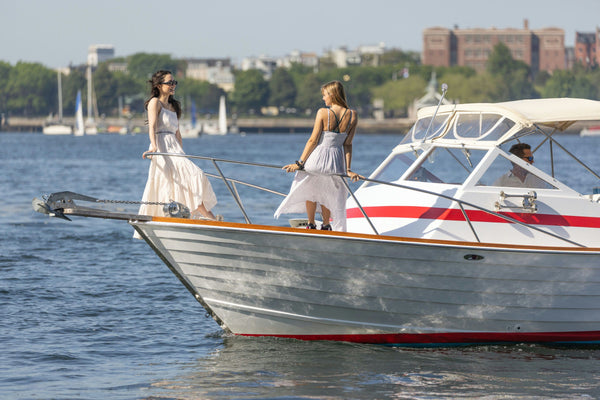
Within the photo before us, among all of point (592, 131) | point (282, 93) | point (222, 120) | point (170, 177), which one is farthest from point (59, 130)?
point (170, 177)

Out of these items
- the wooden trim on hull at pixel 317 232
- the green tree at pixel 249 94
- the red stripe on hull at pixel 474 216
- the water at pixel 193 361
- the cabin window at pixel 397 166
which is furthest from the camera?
the green tree at pixel 249 94

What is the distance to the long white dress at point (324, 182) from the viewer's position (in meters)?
10.0

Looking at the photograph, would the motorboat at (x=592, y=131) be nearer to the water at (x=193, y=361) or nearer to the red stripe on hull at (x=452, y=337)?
the water at (x=193, y=361)

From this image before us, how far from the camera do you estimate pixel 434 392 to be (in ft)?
31.3

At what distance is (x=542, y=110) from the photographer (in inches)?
438

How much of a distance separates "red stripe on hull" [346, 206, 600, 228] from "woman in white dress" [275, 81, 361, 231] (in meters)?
0.69

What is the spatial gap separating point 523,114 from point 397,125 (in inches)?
6277

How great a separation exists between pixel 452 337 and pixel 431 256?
124 centimetres

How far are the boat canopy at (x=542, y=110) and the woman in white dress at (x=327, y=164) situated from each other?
173 cm

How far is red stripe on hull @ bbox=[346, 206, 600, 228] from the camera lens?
34.3 ft

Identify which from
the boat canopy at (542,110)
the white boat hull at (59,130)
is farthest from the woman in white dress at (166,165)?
the white boat hull at (59,130)

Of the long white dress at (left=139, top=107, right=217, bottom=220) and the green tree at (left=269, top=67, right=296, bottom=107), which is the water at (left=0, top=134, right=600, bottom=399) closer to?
the long white dress at (left=139, top=107, right=217, bottom=220)

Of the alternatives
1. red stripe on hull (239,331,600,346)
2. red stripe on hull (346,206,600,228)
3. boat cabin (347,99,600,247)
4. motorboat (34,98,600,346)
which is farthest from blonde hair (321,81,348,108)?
red stripe on hull (239,331,600,346)

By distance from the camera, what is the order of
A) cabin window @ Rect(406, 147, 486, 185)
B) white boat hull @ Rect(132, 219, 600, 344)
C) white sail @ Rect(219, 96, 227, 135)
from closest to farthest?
1. white boat hull @ Rect(132, 219, 600, 344)
2. cabin window @ Rect(406, 147, 486, 185)
3. white sail @ Rect(219, 96, 227, 135)
